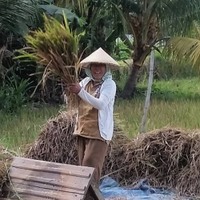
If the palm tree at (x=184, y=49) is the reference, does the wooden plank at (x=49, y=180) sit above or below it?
below

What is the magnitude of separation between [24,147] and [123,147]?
3.62ft

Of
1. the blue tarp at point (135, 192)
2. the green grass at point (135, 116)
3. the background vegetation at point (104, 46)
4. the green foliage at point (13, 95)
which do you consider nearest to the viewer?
the blue tarp at point (135, 192)

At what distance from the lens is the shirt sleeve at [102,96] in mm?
4453

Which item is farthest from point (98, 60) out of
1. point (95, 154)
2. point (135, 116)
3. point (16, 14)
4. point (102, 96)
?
point (135, 116)

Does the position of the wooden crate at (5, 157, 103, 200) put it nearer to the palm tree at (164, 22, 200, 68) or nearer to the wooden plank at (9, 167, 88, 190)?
the wooden plank at (9, 167, 88, 190)

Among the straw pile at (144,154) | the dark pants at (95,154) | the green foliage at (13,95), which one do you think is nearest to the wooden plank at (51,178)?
the dark pants at (95,154)

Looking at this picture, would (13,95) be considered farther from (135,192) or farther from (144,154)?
(135,192)

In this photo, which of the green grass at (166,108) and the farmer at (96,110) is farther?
the green grass at (166,108)

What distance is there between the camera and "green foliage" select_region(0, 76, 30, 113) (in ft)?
35.0

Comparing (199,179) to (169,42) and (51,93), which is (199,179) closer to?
(169,42)

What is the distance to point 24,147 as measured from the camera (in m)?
6.72

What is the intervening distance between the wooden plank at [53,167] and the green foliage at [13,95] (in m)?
5.93

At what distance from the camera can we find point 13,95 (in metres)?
11.0

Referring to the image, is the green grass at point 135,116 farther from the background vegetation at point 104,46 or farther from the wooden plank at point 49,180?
the wooden plank at point 49,180
